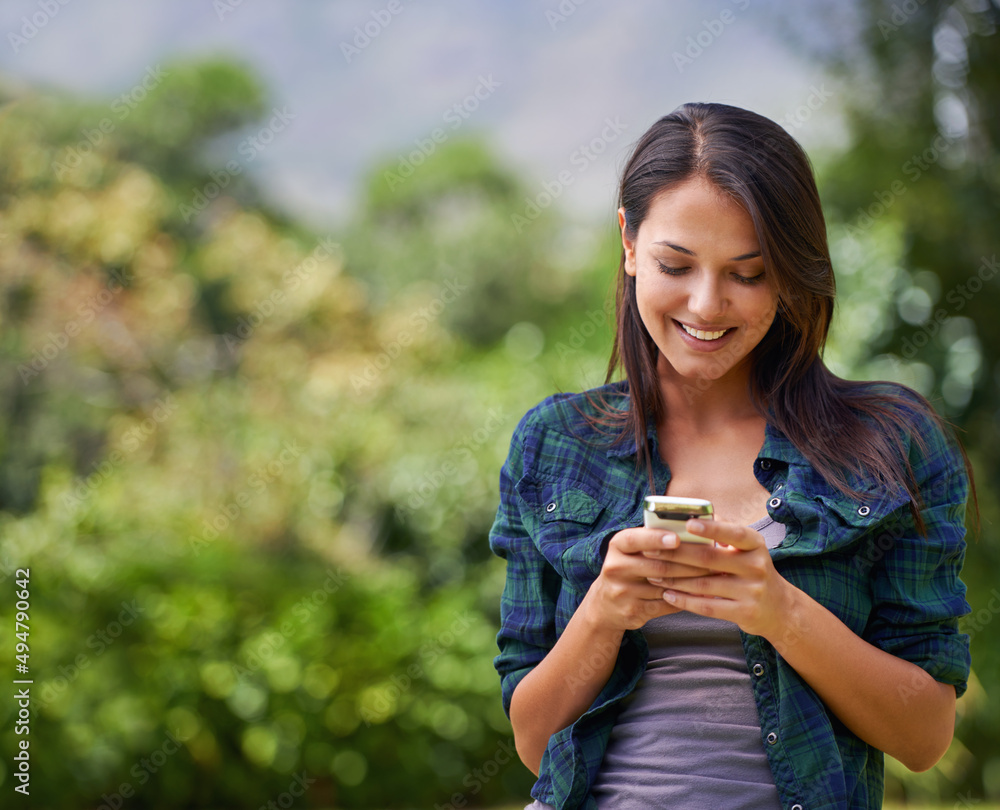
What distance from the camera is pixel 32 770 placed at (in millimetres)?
3805

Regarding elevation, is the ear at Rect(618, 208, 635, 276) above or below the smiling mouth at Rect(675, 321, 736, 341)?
above

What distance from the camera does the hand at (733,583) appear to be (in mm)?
1241

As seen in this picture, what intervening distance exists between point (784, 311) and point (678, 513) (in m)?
0.48

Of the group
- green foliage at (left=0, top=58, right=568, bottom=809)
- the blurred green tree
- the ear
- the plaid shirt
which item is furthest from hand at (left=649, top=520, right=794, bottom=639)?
the blurred green tree

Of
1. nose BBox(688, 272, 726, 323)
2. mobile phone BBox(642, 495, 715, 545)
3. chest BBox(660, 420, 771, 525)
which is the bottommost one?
mobile phone BBox(642, 495, 715, 545)

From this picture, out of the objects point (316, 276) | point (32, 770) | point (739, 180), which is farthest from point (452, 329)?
point (739, 180)

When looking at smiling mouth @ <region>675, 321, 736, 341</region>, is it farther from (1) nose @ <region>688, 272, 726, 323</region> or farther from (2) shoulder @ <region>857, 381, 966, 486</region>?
(2) shoulder @ <region>857, 381, 966, 486</region>

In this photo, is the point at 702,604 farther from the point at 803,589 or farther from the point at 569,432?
the point at 569,432

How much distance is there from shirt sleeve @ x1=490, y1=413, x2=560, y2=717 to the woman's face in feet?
1.21

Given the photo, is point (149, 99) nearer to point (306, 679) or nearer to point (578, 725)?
point (306, 679)

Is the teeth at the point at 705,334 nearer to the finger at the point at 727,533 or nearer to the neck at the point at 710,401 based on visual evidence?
the neck at the point at 710,401

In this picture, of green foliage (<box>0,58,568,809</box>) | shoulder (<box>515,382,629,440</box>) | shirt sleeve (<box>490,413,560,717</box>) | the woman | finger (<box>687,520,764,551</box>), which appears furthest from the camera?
green foliage (<box>0,58,568,809</box>)

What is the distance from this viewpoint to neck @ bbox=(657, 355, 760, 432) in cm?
164

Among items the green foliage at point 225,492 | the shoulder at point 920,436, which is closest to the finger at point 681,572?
the shoulder at point 920,436
